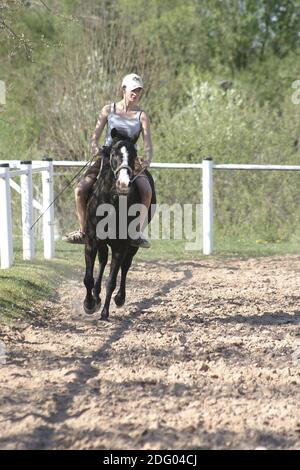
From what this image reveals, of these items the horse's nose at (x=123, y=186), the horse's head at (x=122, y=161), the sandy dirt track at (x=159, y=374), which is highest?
the horse's head at (x=122, y=161)

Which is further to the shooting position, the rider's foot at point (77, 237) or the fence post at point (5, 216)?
the fence post at point (5, 216)

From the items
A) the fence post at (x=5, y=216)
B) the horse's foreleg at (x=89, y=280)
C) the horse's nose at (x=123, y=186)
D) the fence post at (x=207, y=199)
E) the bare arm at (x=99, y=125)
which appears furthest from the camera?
the fence post at (x=207, y=199)

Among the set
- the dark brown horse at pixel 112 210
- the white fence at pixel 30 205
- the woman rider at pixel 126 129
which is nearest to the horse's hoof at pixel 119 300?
the dark brown horse at pixel 112 210

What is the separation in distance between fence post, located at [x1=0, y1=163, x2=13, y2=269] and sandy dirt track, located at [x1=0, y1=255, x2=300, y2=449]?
104 cm

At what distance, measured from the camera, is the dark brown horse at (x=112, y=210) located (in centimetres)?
784

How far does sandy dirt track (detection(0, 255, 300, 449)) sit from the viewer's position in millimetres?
4688

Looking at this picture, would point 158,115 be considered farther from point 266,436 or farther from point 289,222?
point 266,436

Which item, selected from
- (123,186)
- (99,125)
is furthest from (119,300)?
(99,125)

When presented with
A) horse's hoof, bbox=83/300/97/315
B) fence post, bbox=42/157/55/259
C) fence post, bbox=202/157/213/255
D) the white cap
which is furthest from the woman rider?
fence post, bbox=202/157/213/255

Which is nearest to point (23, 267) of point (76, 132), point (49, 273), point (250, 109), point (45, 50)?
point (49, 273)

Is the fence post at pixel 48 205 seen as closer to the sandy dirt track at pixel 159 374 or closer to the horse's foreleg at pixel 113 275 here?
the sandy dirt track at pixel 159 374

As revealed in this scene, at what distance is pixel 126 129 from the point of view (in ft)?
27.1

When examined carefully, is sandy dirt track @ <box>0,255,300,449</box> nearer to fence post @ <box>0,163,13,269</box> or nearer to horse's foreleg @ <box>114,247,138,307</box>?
horse's foreleg @ <box>114,247,138,307</box>

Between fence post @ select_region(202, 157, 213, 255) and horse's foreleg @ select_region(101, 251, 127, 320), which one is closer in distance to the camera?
A: horse's foreleg @ select_region(101, 251, 127, 320)
